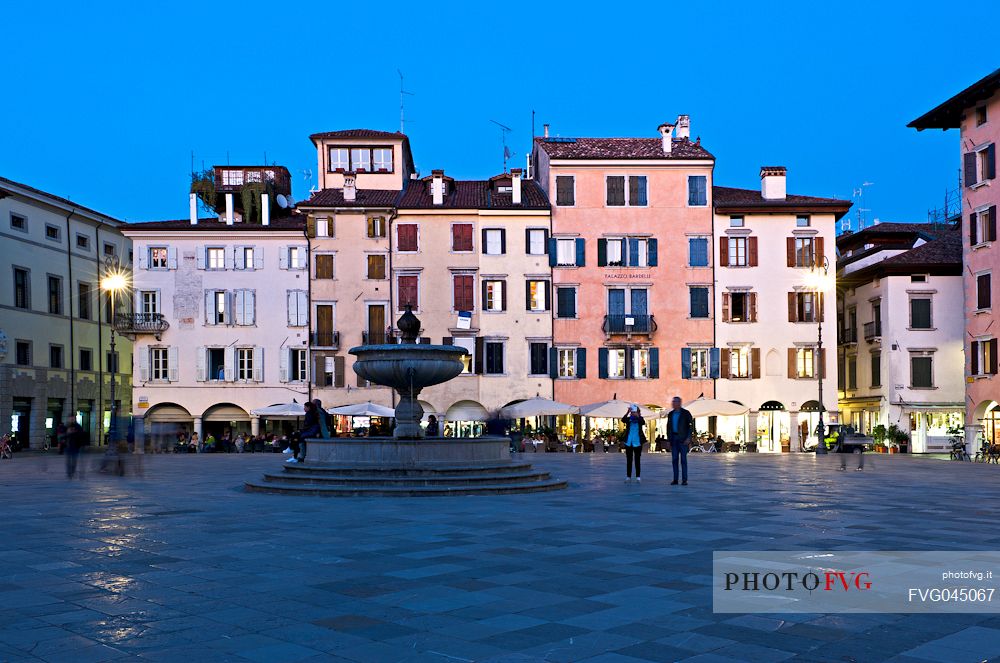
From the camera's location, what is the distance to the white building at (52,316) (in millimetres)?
47906

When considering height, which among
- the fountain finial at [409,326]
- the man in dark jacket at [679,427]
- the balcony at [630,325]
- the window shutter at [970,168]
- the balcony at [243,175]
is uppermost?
the balcony at [243,175]

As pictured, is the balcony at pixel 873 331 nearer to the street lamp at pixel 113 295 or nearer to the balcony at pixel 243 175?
the balcony at pixel 243 175

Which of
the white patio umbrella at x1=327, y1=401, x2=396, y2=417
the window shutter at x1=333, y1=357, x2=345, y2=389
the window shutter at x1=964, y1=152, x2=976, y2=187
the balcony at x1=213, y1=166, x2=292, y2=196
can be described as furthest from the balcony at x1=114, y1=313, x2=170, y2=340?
the window shutter at x1=964, y1=152, x2=976, y2=187

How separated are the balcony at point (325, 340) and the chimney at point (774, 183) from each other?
22.7 m

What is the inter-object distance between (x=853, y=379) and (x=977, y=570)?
4592cm

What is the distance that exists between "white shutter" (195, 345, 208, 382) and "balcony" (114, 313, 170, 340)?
2.08 m

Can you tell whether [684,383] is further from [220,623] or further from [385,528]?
[220,623]

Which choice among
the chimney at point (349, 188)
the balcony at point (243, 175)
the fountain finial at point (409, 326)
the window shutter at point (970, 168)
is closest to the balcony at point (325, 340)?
the chimney at point (349, 188)

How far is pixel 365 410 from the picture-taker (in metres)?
45.8

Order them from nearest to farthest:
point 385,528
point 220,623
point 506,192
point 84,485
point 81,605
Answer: point 220,623 → point 81,605 → point 385,528 → point 84,485 → point 506,192

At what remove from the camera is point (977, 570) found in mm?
8625

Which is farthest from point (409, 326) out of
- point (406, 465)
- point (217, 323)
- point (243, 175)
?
point (243, 175)

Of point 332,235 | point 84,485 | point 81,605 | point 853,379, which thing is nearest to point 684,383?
point 853,379

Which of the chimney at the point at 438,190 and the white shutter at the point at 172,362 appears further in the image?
the chimney at the point at 438,190
